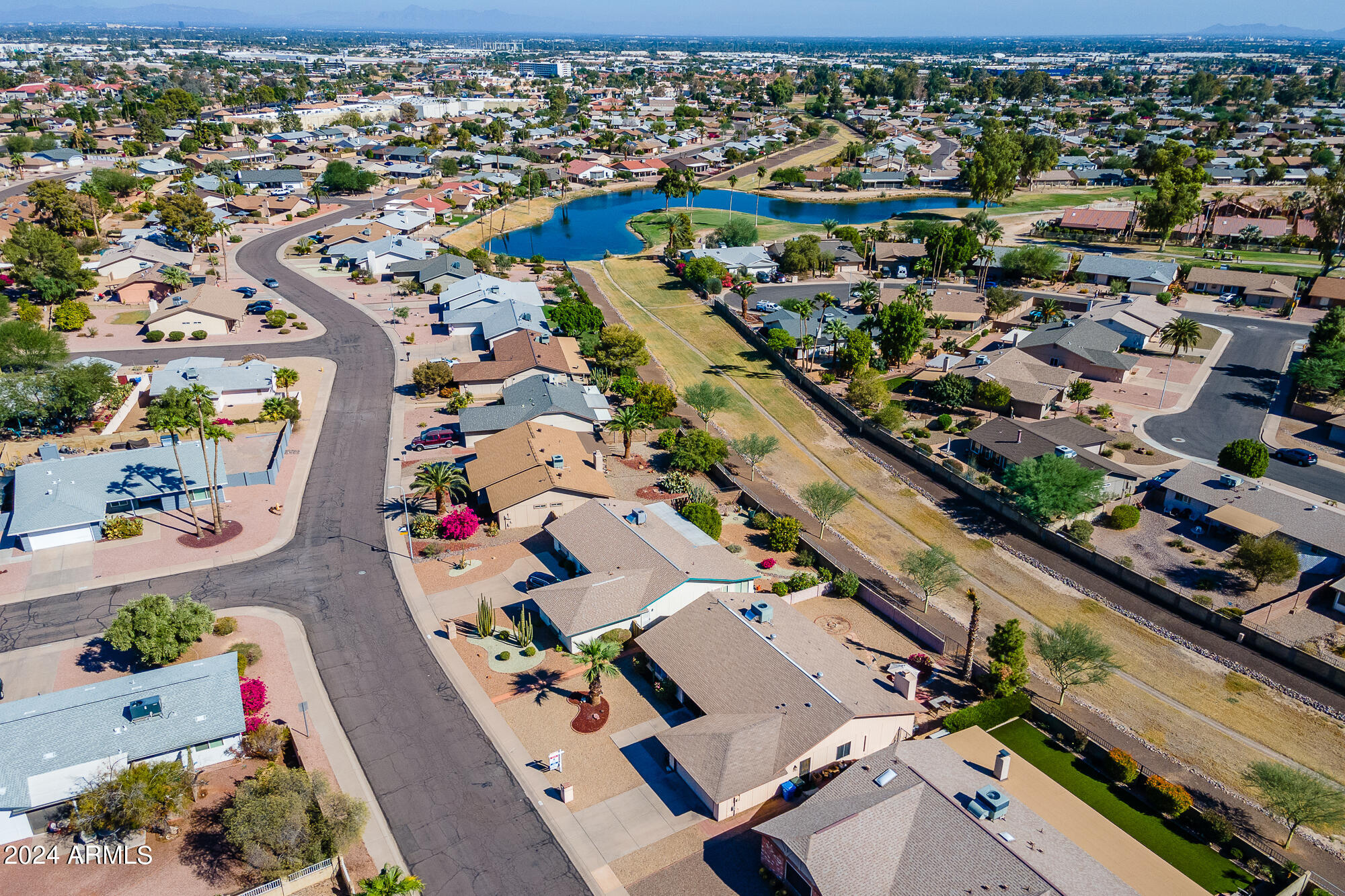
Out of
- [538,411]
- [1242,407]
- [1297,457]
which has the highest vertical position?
[538,411]

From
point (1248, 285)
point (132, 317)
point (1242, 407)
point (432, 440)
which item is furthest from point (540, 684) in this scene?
point (1248, 285)

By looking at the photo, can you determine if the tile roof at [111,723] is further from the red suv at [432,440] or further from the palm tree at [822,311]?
the palm tree at [822,311]

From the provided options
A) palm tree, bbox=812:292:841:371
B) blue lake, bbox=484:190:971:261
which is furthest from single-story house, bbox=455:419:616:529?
blue lake, bbox=484:190:971:261

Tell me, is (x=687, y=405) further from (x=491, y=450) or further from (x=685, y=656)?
(x=685, y=656)

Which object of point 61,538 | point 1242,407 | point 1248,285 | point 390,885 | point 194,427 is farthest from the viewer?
point 1248,285

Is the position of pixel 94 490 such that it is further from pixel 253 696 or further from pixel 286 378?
pixel 253 696
